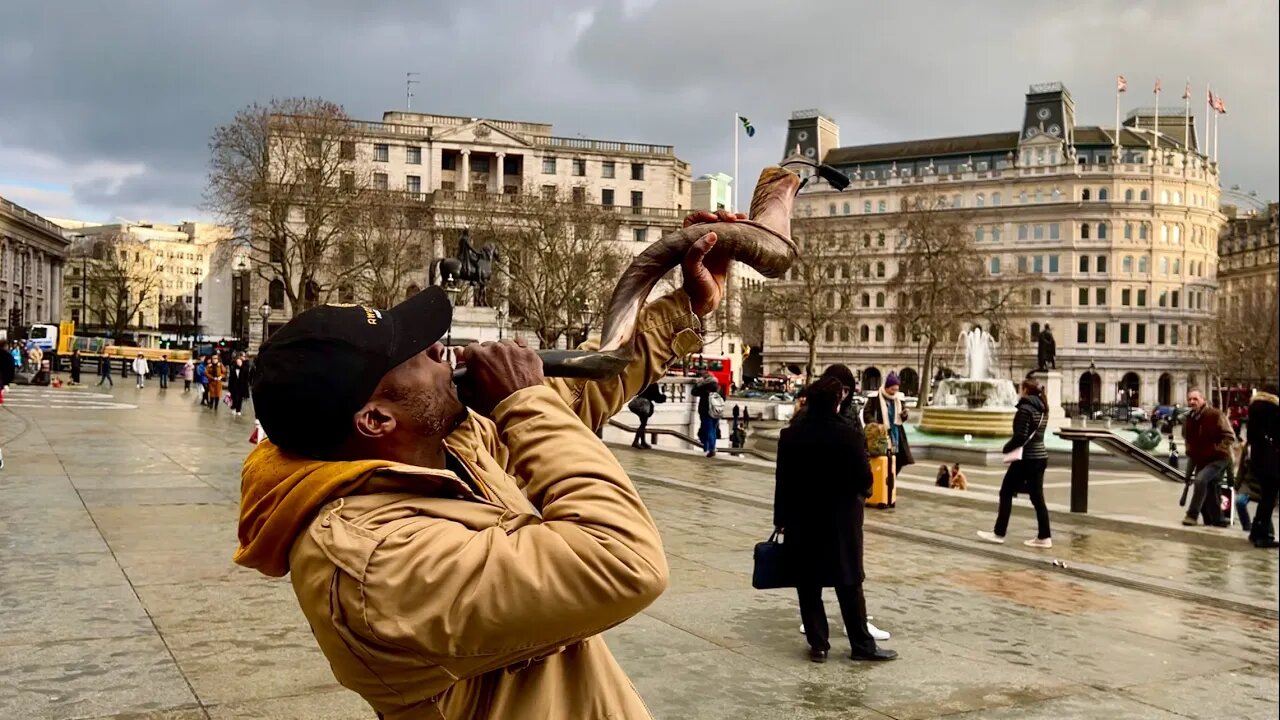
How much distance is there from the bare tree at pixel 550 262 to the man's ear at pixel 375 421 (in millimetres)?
50132

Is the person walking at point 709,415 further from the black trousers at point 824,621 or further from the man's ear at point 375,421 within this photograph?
the man's ear at point 375,421

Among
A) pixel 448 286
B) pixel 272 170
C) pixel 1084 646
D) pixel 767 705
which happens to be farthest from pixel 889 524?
pixel 272 170

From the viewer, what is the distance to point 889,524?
12.3m

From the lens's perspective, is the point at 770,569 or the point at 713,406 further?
the point at 713,406

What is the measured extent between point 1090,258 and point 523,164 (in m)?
51.9

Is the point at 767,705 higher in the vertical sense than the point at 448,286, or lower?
lower

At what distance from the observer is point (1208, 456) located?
1299 cm

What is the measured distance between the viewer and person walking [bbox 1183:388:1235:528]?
42.3ft

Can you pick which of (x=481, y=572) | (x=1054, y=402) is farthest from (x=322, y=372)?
(x=1054, y=402)

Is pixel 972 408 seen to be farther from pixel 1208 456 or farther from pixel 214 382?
pixel 214 382

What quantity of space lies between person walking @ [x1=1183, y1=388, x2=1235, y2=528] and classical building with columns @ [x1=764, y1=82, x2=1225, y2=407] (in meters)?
80.5

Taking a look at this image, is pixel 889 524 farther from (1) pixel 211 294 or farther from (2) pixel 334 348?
(1) pixel 211 294

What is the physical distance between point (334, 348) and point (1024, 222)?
102826 millimetres

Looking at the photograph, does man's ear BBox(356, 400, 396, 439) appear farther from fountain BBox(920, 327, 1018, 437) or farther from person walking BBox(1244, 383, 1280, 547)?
fountain BBox(920, 327, 1018, 437)
